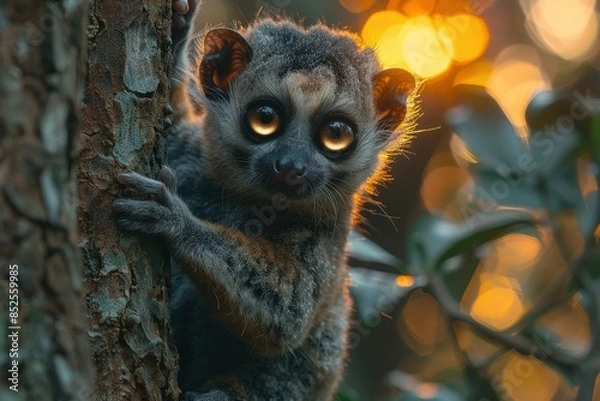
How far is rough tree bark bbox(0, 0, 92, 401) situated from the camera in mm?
1927

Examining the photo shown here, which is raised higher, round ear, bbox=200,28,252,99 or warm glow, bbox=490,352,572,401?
round ear, bbox=200,28,252,99

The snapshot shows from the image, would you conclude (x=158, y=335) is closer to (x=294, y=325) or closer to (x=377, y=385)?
(x=294, y=325)

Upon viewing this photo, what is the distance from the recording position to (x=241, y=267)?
14.8 ft

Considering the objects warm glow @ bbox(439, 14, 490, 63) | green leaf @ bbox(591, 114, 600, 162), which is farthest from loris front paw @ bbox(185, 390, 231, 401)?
warm glow @ bbox(439, 14, 490, 63)

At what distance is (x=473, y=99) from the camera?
6723 millimetres

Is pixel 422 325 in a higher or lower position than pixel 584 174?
lower

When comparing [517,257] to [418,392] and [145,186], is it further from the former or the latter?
[145,186]

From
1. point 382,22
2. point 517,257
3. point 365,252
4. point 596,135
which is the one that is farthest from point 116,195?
point 517,257

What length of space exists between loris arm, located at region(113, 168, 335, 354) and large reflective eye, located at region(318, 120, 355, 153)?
0.66 meters

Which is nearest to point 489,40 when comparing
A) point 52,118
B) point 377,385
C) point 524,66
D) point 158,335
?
point 524,66

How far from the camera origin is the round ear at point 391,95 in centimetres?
573

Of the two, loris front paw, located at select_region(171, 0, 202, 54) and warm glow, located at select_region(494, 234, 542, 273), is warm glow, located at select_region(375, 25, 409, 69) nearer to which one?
loris front paw, located at select_region(171, 0, 202, 54)

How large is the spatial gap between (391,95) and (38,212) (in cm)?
417

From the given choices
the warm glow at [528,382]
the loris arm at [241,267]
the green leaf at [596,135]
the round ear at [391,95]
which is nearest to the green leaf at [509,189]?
the green leaf at [596,135]
